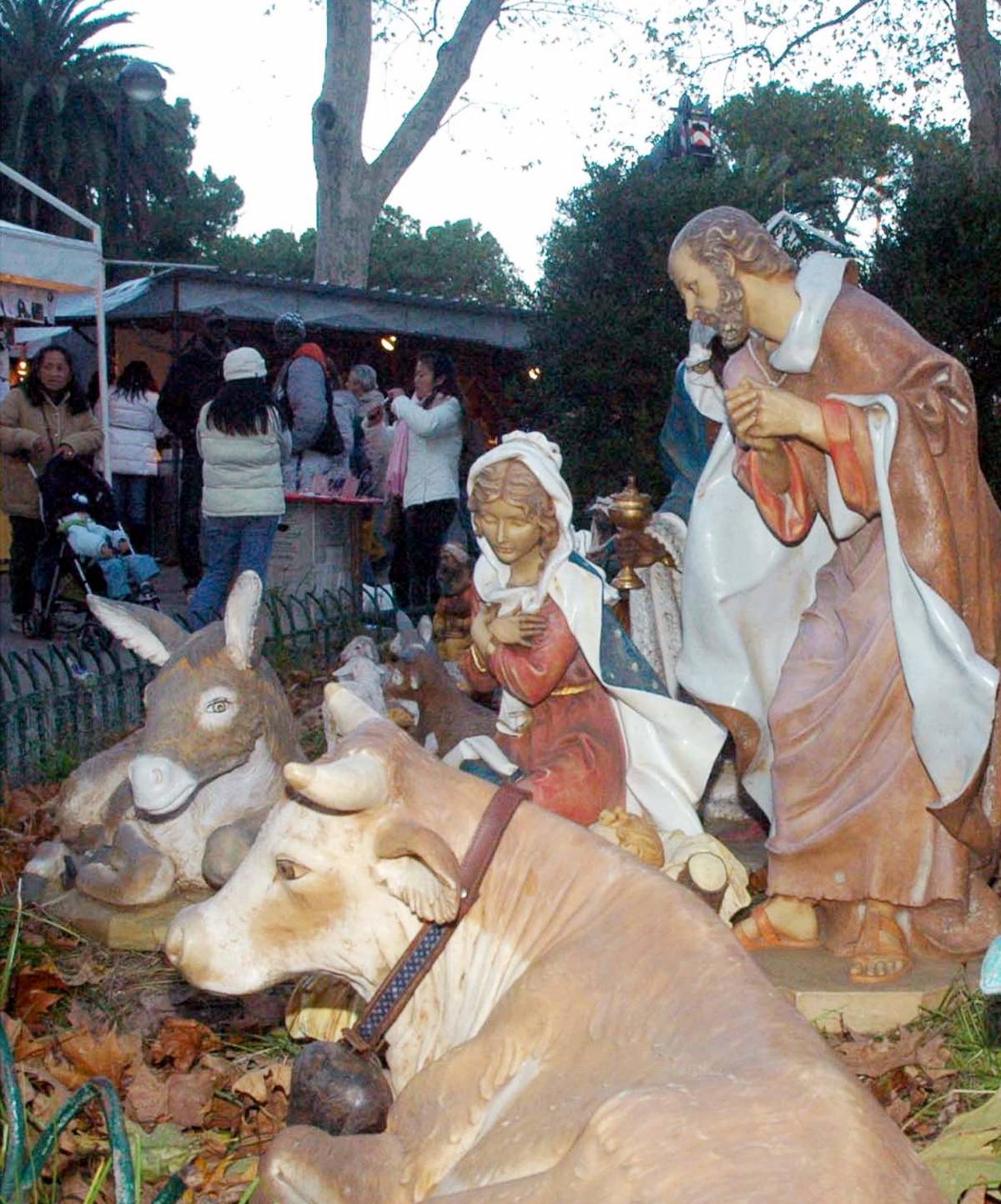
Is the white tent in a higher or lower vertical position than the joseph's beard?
higher

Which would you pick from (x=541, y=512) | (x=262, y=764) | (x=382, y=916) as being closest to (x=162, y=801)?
(x=262, y=764)

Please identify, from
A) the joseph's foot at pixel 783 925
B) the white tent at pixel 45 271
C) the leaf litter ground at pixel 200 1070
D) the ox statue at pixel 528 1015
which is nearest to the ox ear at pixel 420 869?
the ox statue at pixel 528 1015

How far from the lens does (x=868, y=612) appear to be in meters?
4.30

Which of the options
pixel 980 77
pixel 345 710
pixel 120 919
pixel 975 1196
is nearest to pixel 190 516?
pixel 980 77

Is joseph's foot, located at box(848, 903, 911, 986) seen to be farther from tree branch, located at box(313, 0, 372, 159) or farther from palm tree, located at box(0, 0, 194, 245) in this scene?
palm tree, located at box(0, 0, 194, 245)

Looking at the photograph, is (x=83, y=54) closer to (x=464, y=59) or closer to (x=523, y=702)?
(x=464, y=59)

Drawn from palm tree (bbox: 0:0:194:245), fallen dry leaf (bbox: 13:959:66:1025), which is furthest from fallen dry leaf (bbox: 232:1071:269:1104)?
palm tree (bbox: 0:0:194:245)

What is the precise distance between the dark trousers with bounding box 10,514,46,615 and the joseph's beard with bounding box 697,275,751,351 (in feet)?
26.9

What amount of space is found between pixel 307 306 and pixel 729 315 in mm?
10697

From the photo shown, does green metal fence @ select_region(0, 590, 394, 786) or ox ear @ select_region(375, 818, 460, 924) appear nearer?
ox ear @ select_region(375, 818, 460, 924)

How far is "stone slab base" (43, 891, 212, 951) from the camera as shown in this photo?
16.4ft

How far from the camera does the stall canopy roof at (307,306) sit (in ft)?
46.2

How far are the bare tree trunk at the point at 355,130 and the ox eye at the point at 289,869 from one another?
51.2ft

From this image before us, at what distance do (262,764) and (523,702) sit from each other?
37.3 inches
